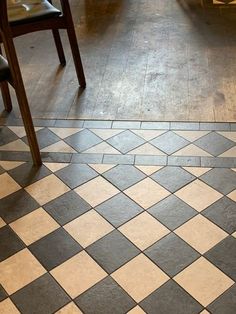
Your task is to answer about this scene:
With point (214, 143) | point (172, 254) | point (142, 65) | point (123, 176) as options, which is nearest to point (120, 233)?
point (172, 254)

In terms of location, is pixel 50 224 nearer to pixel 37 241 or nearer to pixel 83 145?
pixel 37 241

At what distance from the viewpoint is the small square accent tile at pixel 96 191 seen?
64.9 inches

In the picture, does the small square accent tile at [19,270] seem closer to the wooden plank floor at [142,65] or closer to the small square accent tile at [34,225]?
the small square accent tile at [34,225]

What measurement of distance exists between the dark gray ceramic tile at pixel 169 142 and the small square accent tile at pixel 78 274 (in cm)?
66

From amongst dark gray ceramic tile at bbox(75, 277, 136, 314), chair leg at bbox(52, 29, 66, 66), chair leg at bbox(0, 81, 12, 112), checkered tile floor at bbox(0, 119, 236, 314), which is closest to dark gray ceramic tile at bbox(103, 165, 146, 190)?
checkered tile floor at bbox(0, 119, 236, 314)

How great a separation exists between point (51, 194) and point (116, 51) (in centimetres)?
138

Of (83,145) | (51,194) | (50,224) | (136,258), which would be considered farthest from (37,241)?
(83,145)

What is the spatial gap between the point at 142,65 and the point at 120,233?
1.36m

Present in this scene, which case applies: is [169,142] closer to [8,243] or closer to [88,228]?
[88,228]

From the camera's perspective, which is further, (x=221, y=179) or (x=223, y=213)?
(x=221, y=179)

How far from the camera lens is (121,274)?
1361 millimetres

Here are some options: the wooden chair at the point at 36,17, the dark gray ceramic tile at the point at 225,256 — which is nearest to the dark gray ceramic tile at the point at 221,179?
the dark gray ceramic tile at the point at 225,256

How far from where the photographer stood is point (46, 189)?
5.61ft

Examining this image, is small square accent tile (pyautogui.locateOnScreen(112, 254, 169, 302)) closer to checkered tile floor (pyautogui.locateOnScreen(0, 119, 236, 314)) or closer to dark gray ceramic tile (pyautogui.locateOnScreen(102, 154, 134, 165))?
checkered tile floor (pyautogui.locateOnScreen(0, 119, 236, 314))
